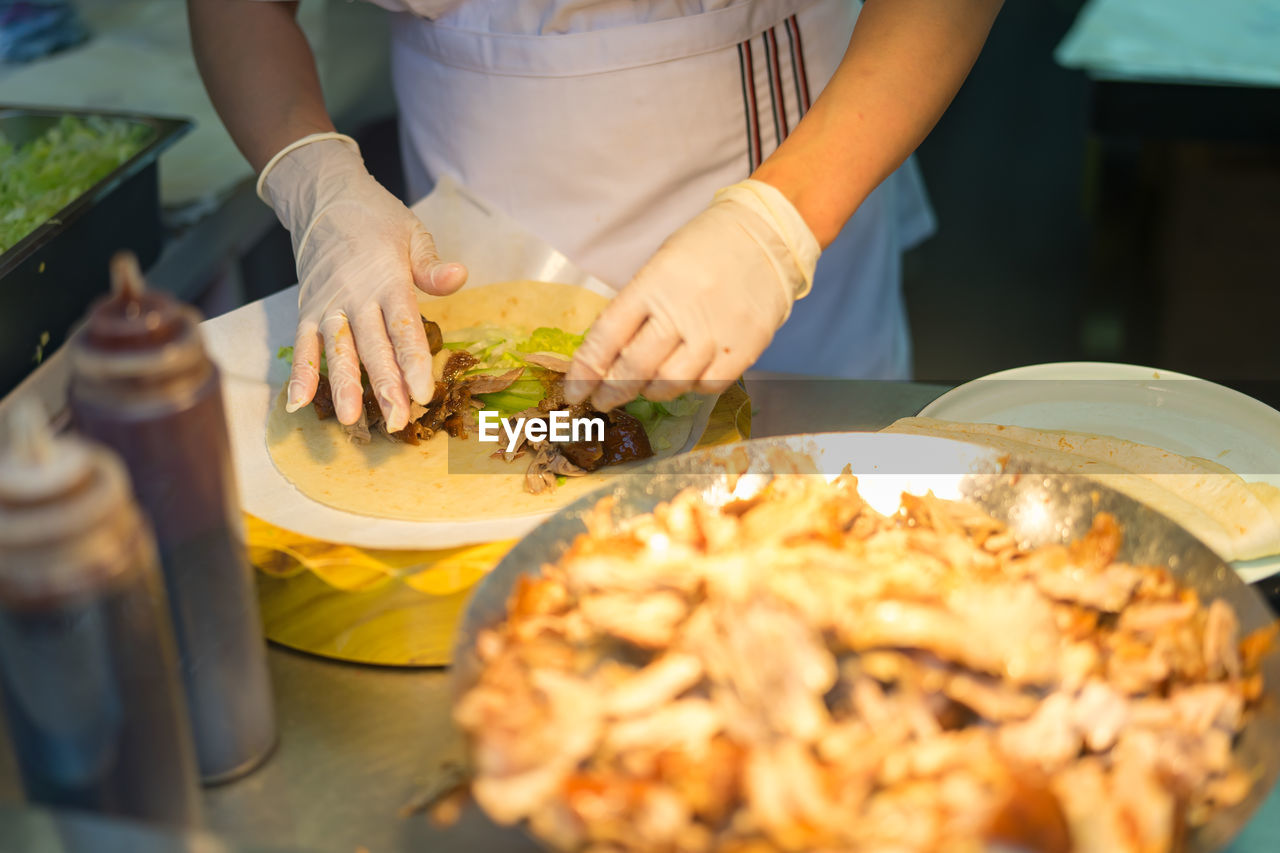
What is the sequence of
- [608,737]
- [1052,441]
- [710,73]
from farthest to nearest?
[710,73] < [1052,441] < [608,737]

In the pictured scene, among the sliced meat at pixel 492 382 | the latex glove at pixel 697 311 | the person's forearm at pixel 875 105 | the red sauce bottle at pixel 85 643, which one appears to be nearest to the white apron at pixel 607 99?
the person's forearm at pixel 875 105

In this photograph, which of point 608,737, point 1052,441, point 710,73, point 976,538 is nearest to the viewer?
point 608,737

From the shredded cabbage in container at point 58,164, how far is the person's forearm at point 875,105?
1483mm

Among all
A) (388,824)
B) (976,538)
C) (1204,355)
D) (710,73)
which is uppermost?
(710,73)

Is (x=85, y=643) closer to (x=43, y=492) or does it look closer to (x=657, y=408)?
(x=43, y=492)

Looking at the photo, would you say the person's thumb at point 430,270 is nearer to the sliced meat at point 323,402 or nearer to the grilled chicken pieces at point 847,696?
the sliced meat at point 323,402

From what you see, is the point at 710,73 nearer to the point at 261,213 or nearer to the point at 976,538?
the point at 976,538

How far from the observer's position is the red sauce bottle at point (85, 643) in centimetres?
68

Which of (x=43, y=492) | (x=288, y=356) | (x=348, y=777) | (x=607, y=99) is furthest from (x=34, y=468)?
(x=607, y=99)

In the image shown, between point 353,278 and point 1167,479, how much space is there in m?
1.12

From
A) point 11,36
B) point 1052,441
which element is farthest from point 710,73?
point 11,36

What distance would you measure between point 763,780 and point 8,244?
1853 millimetres

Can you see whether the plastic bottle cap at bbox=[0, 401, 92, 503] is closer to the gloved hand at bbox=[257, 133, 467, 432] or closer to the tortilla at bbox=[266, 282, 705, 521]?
the tortilla at bbox=[266, 282, 705, 521]

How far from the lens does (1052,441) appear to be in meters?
1.41
